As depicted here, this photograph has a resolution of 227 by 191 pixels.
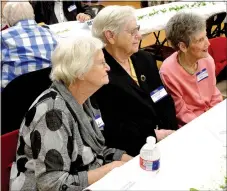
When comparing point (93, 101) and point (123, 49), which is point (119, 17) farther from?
point (93, 101)

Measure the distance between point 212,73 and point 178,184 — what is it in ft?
4.31

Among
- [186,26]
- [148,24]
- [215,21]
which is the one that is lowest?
[215,21]

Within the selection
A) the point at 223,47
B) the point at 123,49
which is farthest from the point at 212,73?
the point at 123,49

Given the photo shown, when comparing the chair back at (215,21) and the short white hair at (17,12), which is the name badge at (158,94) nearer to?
the short white hair at (17,12)

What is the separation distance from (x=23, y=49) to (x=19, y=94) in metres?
0.59

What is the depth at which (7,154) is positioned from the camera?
1.60 metres

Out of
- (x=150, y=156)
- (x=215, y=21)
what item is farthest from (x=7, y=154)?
(x=215, y=21)

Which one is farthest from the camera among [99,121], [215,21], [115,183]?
[215,21]

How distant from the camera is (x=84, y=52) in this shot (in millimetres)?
1633

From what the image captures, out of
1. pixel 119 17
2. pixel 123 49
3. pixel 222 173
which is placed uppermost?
pixel 119 17

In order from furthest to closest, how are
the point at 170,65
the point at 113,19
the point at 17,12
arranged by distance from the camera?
1. the point at 17,12
2. the point at 170,65
3. the point at 113,19

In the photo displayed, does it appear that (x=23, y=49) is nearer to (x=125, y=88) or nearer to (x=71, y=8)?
(x=125, y=88)

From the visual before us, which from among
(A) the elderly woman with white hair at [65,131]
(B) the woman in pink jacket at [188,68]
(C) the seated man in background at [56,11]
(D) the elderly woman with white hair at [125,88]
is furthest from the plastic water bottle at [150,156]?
(C) the seated man in background at [56,11]

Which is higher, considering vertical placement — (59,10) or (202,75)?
(59,10)
